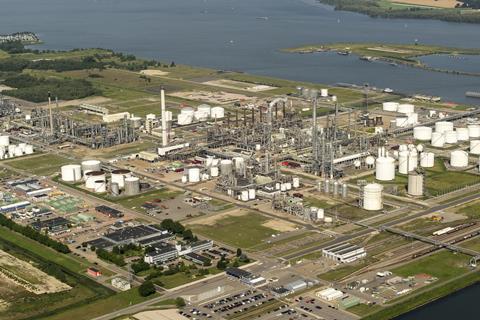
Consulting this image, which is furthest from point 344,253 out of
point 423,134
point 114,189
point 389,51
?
point 389,51

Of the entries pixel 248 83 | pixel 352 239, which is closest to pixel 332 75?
pixel 248 83

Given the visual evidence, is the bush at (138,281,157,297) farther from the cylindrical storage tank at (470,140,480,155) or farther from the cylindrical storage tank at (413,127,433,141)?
the cylindrical storage tank at (413,127,433,141)

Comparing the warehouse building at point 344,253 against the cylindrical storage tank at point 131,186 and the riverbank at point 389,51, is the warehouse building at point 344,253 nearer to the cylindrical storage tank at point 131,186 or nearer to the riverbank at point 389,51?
the cylindrical storage tank at point 131,186

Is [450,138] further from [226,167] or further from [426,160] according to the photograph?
[226,167]

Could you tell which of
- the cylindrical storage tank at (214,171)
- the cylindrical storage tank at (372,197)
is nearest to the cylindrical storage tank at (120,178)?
the cylindrical storage tank at (214,171)

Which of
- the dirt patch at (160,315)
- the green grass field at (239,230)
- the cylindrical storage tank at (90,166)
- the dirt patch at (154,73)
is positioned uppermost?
the dirt patch at (154,73)

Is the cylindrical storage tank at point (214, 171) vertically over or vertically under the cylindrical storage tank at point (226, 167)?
under

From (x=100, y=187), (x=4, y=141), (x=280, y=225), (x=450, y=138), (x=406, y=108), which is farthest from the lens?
(x=406, y=108)
